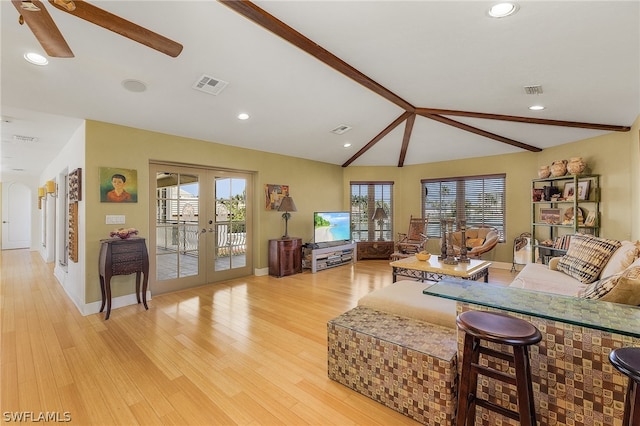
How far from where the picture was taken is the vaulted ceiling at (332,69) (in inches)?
79.8

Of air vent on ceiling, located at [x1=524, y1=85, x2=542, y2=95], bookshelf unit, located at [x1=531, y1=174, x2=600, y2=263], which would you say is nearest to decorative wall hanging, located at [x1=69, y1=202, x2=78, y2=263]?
air vent on ceiling, located at [x1=524, y1=85, x2=542, y2=95]

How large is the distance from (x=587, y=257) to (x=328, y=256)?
396cm

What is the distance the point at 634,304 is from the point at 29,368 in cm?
421

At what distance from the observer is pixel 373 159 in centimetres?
668

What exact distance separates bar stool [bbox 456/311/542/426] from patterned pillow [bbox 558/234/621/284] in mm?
2319

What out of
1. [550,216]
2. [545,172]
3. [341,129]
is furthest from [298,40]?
[550,216]

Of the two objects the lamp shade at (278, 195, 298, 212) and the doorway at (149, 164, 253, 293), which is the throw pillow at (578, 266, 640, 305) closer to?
the lamp shade at (278, 195, 298, 212)

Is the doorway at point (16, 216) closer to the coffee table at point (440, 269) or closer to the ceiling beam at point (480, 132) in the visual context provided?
the coffee table at point (440, 269)

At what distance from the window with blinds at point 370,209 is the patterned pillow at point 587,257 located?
3.93 metres

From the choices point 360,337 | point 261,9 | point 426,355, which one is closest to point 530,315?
point 426,355

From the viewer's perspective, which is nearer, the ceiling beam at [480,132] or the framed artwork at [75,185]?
the framed artwork at [75,185]

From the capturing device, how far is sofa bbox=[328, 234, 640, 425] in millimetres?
1249

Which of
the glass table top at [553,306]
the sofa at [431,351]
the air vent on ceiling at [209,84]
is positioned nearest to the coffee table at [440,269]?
the sofa at [431,351]

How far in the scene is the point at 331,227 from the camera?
6078 mm
